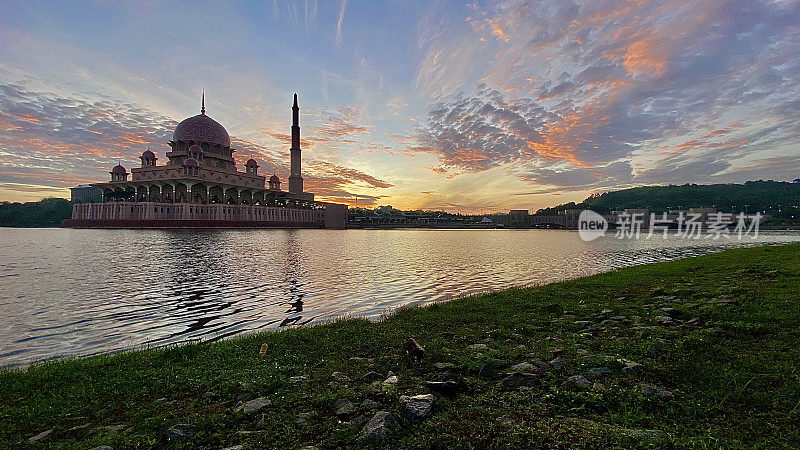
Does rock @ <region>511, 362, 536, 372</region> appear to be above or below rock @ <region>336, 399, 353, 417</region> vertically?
above

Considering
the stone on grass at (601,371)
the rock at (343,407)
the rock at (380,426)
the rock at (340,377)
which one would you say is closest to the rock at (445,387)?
the rock at (380,426)

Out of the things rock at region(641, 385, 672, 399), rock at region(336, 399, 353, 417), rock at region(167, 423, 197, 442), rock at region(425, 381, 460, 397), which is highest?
rock at region(641, 385, 672, 399)

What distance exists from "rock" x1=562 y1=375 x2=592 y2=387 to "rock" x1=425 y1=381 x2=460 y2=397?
1.84 meters

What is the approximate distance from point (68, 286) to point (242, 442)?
2343 centimetres

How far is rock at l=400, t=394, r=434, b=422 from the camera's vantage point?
525cm

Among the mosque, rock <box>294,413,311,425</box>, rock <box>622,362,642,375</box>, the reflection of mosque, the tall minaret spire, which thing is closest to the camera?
rock <box>294,413,311,425</box>

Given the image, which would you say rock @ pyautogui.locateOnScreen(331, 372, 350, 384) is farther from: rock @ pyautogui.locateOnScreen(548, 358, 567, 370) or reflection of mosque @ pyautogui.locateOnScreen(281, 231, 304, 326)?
reflection of mosque @ pyautogui.locateOnScreen(281, 231, 304, 326)

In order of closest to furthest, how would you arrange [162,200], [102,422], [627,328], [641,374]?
[102,422] → [641,374] → [627,328] → [162,200]

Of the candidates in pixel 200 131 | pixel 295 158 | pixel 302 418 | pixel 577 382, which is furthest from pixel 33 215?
pixel 577 382

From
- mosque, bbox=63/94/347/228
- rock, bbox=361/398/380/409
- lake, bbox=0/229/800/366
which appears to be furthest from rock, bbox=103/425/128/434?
mosque, bbox=63/94/347/228

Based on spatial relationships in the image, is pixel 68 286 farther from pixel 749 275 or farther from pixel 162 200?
pixel 162 200

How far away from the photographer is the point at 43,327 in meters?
13.4

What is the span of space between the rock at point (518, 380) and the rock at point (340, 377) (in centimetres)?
292

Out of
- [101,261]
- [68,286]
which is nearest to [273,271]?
[68,286]
